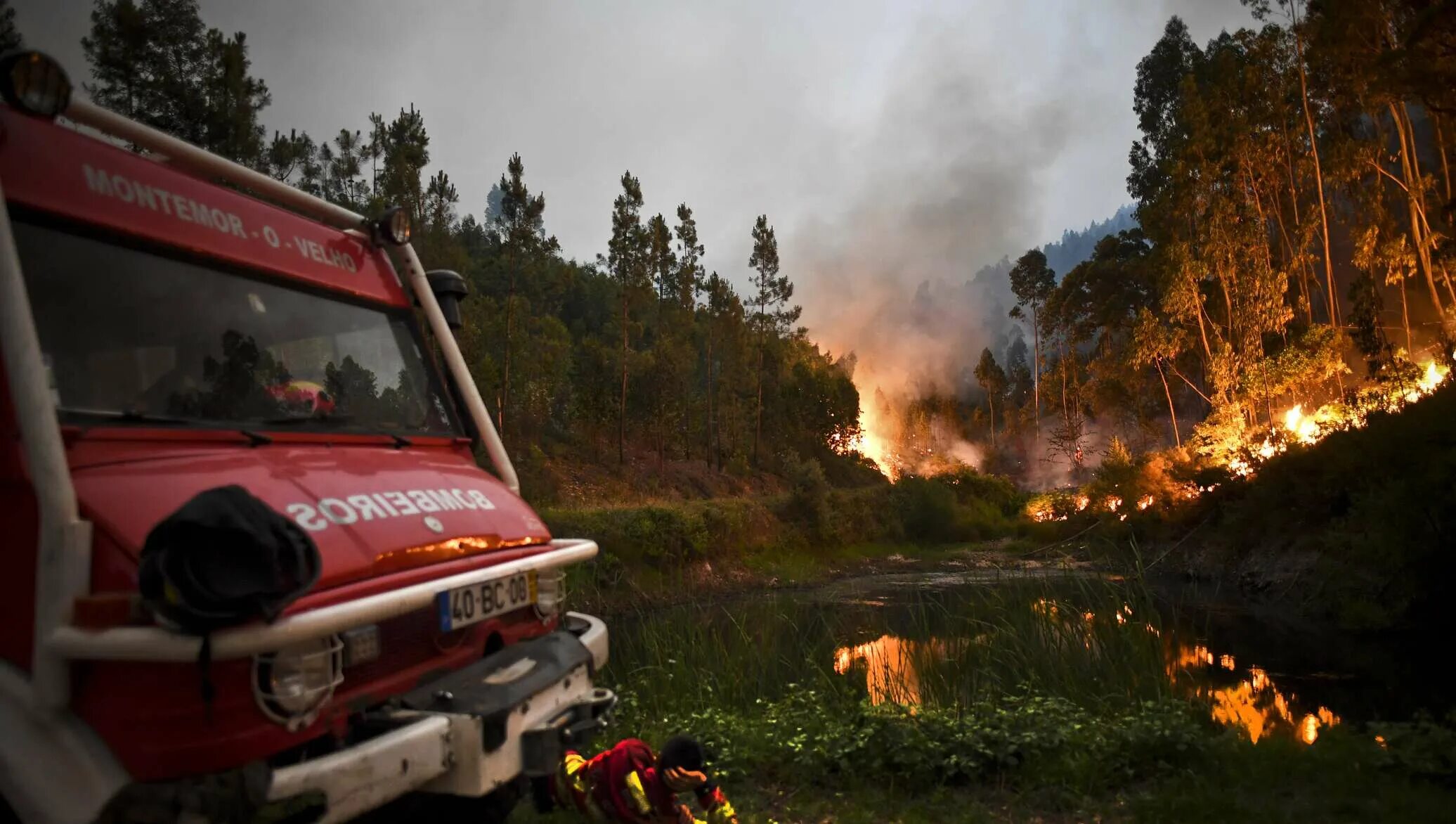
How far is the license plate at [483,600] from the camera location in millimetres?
3357

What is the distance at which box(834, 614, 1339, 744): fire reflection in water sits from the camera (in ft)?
23.8

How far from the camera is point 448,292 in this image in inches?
208

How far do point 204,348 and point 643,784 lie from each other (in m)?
2.59

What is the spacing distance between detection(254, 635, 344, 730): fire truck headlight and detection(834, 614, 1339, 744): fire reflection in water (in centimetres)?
456

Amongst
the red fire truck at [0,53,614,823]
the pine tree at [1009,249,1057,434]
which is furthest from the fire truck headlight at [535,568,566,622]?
the pine tree at [1009,249,1057,434]

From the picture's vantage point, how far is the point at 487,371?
Answer: 25.8 meters

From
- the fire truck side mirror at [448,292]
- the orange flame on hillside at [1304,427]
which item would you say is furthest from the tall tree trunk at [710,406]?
the fire truck side mirror at [448,292]

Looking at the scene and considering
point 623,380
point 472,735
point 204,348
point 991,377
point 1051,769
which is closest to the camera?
point 472,735

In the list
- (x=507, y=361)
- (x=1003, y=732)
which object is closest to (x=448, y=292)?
(x=1003, y=732)

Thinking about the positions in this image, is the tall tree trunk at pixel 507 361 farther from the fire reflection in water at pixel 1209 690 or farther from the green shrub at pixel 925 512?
the fire reflection in water at pixel 1209 690

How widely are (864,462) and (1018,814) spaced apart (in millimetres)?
46322

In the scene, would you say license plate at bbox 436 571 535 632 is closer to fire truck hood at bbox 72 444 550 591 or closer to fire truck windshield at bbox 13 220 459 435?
fire truck hood at bbox 72 444 550 591

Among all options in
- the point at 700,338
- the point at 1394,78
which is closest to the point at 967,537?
the point at 700,338

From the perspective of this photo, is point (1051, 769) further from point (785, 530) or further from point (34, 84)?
point (785, 530)
